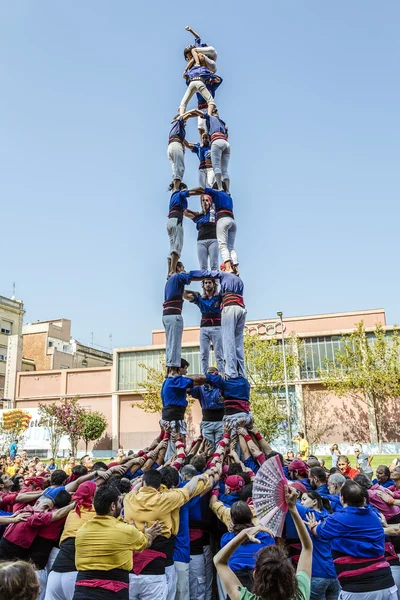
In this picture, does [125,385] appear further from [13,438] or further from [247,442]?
[247,442]

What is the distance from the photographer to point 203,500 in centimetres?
581

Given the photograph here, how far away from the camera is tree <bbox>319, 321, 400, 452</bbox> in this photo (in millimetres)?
32938

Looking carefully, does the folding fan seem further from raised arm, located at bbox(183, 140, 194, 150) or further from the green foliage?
the green foliage

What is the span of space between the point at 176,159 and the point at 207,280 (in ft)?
9.38

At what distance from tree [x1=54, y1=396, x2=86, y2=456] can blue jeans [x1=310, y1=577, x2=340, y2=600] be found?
3548cm

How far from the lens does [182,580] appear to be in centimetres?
544

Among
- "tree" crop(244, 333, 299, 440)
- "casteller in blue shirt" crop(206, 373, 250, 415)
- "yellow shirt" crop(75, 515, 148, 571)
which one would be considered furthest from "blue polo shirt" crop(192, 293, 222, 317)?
"tree" crop(244, 333, 299, 440)

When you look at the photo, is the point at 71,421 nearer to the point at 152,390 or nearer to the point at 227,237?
the point at 152,390

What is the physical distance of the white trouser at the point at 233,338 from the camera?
9859 mm

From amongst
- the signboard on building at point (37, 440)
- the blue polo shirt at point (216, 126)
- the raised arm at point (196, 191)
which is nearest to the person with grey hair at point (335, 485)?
the raised arm at point (196, 191)

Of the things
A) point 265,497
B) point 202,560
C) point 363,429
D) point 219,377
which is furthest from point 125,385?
point 265,497

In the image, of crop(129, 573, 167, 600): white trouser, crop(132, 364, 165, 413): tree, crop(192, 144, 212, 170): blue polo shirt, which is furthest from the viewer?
crop(132, 364, 165, 413): tree

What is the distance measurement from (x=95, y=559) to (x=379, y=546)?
2.29 m

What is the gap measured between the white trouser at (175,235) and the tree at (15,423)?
34.3 meters
